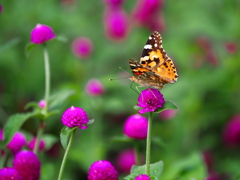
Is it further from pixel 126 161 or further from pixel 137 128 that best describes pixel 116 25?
pixel 137 128

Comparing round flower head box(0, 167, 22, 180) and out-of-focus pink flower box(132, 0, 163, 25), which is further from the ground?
out-of-focus pink flower box(132, 0, 163, 25)

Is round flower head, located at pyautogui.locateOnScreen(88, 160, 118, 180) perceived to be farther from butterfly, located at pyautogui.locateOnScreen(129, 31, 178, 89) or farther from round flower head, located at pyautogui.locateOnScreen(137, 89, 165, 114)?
butterfly, located at pyautogui.locateOnScreen(129, 31, 178, 89)

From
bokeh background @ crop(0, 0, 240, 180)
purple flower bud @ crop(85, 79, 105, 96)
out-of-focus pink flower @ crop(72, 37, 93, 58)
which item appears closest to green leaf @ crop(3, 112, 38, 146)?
bokeh background @ crop(0, 0, 240, 180)

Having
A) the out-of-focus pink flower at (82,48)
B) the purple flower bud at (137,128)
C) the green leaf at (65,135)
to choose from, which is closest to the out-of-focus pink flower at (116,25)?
the out-of-focus pink flower at (82,48)

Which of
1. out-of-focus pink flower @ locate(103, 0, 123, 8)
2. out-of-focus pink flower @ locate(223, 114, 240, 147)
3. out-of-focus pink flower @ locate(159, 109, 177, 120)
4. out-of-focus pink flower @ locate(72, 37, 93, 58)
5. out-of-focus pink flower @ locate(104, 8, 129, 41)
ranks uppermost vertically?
out-of-focus pink flower @ locate(103, 0, 123, 8)

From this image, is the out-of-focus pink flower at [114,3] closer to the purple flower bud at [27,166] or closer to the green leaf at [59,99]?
the green leaf at [59,99]

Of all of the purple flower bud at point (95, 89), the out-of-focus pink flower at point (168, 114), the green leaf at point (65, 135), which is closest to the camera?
the green leaf at point (65, 135)

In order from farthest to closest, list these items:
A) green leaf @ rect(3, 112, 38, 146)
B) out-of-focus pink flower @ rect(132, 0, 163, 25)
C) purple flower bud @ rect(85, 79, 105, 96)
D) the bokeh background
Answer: out-of-focus pink flower @ rect(132, 0, 163, 25) < the bokeh background < purple flower bud @ rect(85, 79, 105, 96) < green leaf @ rect(3, 112, 38, 146)

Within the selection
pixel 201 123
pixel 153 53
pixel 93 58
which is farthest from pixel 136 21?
pixel 153 53
